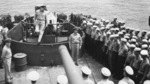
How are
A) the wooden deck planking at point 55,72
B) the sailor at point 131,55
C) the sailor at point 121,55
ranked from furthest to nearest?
the wooden deck planking at point 55,72 < the sailor at point 121,55 < the sailor at point 131,55

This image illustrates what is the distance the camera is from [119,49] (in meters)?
8.80

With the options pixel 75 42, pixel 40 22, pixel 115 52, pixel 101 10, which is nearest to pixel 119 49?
pixel 115 52

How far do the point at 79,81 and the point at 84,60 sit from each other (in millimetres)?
9074

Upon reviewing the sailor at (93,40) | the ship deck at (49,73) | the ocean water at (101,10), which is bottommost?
the ocean water at (101,10)

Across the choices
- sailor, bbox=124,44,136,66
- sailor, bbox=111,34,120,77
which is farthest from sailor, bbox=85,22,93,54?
sailor, bbox=124,44,136,66

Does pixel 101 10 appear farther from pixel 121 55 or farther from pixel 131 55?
pixel 131 55

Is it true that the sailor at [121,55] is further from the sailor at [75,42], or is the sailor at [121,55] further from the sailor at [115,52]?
the sailor at [75,42]

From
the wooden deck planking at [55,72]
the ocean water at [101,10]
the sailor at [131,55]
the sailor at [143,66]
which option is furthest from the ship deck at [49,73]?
the ocean water at [101,10]

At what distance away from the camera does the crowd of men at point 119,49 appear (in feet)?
24.3

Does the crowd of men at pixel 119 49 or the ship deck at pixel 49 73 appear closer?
the crowd of men at pixel 119 49

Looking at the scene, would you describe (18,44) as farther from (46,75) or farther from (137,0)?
(137,0)

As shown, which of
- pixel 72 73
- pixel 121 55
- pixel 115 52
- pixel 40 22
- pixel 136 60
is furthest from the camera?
pixel 40 22

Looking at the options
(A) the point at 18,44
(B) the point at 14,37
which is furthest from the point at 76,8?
(A) the point at 18,44

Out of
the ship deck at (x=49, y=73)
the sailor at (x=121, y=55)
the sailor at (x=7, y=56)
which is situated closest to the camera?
the sailor at (x=7, y=56)
